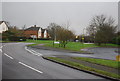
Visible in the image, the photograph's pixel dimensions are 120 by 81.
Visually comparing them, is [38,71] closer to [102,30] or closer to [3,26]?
[102,30]

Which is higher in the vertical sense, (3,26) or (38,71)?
(3,26)

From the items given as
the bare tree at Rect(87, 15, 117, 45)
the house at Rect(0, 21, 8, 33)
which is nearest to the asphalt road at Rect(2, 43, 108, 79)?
the bare tree at Rect(87, 15, 117, 45)

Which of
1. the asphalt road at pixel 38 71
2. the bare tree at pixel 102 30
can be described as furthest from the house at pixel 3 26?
the asphalt road at pixel 38 71

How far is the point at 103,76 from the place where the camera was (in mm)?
7531

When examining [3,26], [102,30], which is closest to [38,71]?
[102,30]

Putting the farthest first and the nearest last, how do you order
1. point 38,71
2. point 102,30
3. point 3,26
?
point 3,26, point 102,30, point 38,71

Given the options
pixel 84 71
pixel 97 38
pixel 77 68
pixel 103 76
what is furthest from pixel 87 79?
pixel 97 38

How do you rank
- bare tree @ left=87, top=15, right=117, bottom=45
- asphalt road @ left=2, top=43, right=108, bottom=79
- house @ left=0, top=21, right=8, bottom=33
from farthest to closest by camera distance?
1. house @ left=0, top=21, right=8, bottom=33
2. bare tree @ left=87, top=15, right=117, bottom=45
3. asphalt road @ left=2, top=43, right=108, bottom=79

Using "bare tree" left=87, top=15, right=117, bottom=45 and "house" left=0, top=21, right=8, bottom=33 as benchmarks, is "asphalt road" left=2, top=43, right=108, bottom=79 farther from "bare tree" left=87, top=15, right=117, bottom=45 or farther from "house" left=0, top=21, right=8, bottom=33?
"house" left=0, top=21, right=8, bottom=33

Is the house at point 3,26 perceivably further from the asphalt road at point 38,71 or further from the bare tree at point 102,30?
the asphalt road at point 38,71

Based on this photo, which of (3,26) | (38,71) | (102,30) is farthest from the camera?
(3,26)

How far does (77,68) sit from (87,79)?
7.17 feet

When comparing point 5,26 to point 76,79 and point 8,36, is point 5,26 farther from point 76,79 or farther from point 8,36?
point 76,79

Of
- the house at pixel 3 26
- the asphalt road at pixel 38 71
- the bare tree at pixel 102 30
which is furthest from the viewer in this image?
the house at pixel 3 26
